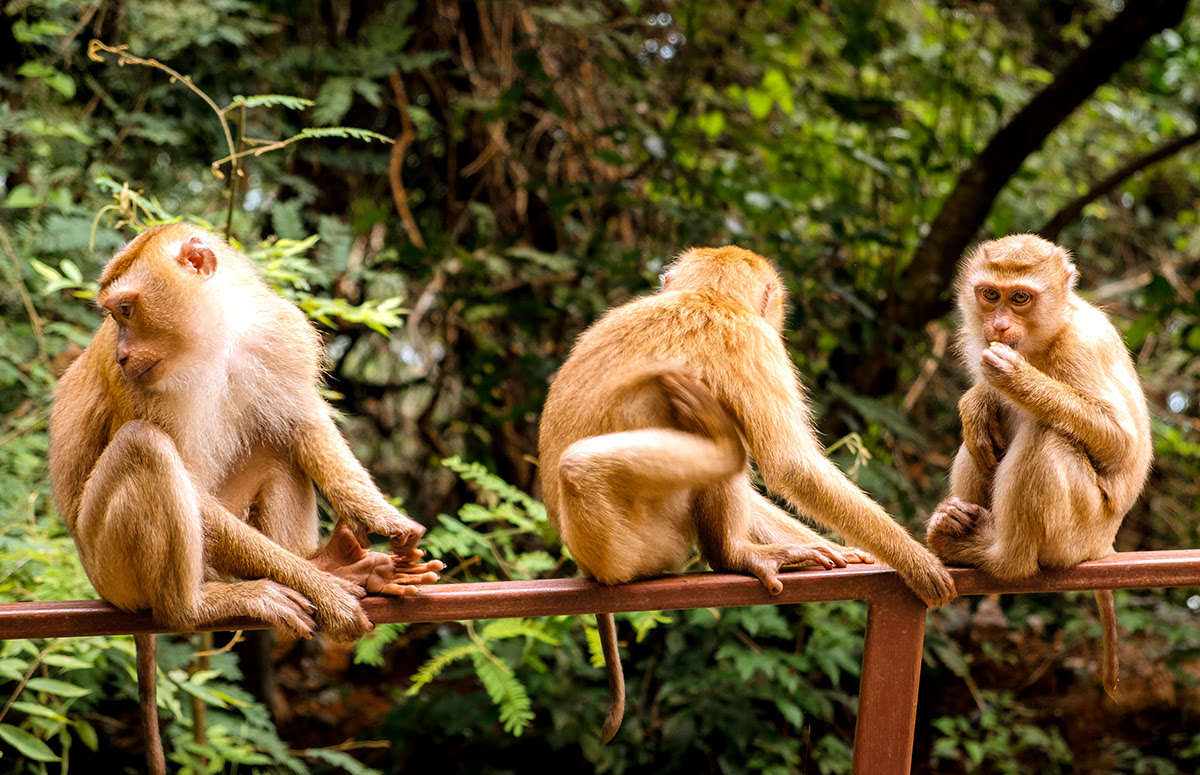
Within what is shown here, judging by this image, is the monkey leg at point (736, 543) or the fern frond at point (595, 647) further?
the fern frond at point (595, 647)

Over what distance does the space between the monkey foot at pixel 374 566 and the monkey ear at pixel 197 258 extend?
89 cm

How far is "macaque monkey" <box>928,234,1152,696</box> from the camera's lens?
307 cm

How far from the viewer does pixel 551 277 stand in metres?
6.14

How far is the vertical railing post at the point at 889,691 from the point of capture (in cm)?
292

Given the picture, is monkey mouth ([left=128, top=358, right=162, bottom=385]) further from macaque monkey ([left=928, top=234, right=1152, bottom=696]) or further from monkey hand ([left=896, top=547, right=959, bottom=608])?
macaque monkey ([left=928, top=234, right=1152, bottom=696])

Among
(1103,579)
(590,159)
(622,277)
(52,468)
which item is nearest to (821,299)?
(622,277)

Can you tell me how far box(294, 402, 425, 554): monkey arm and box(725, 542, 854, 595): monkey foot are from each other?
40.2 inches

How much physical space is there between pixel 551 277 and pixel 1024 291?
3.38m

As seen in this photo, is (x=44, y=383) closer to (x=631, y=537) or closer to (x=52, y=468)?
(x=52, y=468)

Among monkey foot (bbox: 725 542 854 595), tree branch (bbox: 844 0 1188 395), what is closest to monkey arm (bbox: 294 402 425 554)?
monkey foot (bbox: 725 542 854 595)

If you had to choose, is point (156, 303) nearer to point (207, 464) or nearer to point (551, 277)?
point (207, 464)

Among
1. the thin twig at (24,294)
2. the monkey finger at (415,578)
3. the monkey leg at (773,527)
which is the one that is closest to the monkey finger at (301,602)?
the monkey finger at (415,578)

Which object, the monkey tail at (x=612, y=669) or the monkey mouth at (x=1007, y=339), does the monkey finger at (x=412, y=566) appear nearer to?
the monkey tail at (x=612, y=669)

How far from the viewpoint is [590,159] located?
22.2 ft
